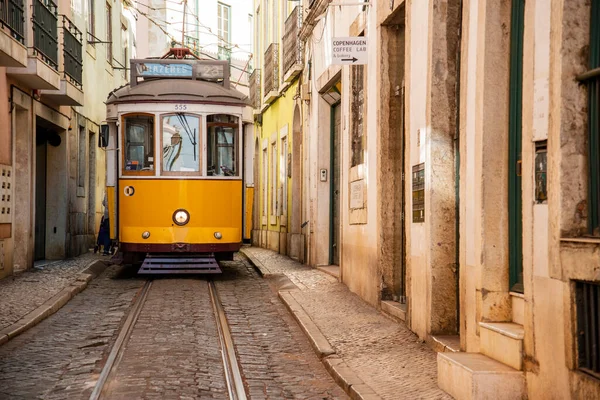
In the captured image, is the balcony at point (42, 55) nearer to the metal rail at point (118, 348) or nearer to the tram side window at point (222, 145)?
the tram side window at point (222, 145)

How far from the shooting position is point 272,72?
2478 cm

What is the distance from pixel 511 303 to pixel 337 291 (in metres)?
6.65

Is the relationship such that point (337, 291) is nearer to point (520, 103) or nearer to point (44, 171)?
point (520, 103)

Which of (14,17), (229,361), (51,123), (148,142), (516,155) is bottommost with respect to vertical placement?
(229,361)

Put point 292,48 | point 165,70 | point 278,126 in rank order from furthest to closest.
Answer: point 278,126 → point 292,48 → point 165,70

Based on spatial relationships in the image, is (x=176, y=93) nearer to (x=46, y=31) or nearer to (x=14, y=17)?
(x=14, y=17)

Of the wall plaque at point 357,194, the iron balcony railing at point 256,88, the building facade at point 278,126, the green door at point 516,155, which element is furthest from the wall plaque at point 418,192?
the iron balcony railing at point 256,88

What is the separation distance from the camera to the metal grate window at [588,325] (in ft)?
17.1

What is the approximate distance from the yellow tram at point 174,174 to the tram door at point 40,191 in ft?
16.3

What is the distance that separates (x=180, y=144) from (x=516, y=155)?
31.0ft

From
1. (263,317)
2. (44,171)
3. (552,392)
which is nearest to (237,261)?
(44,171)

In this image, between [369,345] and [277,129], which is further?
[277,129]

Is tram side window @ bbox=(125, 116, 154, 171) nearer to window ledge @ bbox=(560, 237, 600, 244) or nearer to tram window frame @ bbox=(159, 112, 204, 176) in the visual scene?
tram window frame @ bbox=(159, 112, 204, 176)

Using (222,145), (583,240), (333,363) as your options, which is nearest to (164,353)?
(333,363)
